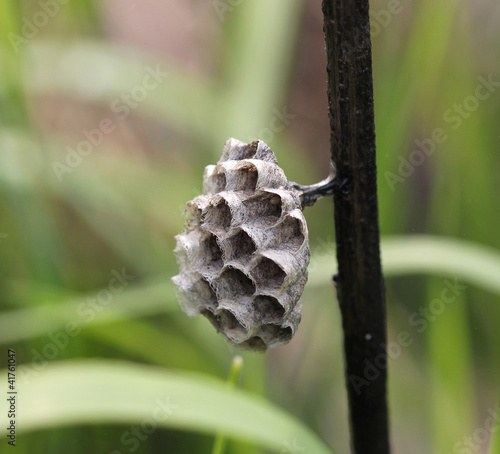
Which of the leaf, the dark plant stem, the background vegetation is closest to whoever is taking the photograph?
the dark plant stem

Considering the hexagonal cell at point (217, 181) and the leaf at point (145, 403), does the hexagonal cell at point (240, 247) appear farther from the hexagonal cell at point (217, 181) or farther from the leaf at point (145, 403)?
the leaf at point (145, 403)

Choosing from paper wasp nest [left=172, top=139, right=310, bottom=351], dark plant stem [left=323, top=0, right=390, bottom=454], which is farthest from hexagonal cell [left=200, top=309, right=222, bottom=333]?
dark plant stem [left=323, top=0, right=390, bottom=454]

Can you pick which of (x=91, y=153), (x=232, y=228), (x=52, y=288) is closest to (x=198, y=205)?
(x=232, y=228)

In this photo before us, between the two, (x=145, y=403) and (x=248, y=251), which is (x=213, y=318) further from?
(x=145, y=403)

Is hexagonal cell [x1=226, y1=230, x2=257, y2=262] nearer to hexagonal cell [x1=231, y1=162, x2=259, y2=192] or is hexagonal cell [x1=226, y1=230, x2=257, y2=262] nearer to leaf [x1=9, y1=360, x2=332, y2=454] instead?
hexagonal cell [x1=231, y1=162, x2=259, y2=192]

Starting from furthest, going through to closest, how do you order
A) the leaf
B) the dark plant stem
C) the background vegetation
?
the background vegetation, the leaf, the dark plant stem

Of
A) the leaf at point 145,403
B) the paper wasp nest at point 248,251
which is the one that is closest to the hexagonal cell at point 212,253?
the paper wasp nest at point 248,251
